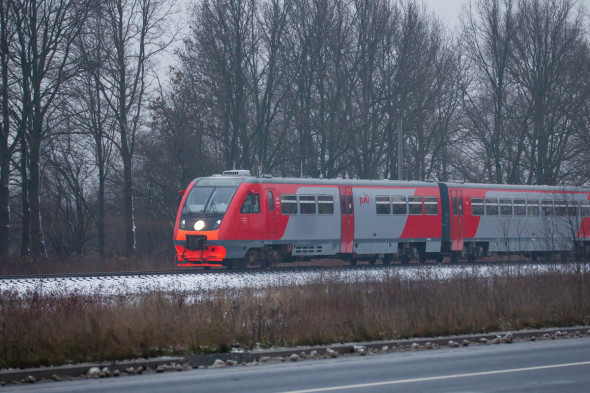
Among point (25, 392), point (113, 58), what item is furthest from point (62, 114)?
point (25, 392)

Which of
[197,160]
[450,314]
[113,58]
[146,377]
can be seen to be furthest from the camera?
[197,160]

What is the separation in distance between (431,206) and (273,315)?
2039 centimetres

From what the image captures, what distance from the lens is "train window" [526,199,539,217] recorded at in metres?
37.6

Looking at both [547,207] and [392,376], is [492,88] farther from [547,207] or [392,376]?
[392,376]

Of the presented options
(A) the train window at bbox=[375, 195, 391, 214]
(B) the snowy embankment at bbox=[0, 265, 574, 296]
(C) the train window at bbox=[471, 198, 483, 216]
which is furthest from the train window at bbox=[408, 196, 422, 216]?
(B) the snowy embankment at bbox=[0, 265, 574, 296]

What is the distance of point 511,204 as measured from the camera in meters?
37.2

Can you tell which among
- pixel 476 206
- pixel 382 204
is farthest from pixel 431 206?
pixel 382 204

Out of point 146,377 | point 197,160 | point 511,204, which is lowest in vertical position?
point 146,377

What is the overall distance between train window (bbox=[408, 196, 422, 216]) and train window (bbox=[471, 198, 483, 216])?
9.57 feet

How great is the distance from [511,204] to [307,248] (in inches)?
438

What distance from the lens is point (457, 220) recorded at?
35.4 m

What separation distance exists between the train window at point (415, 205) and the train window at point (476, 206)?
292cm

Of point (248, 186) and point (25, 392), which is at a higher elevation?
point (248, 186)

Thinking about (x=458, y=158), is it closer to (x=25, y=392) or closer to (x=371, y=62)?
(x=371, y=62)
